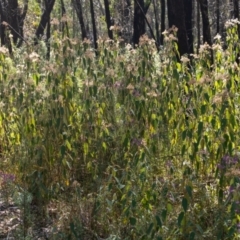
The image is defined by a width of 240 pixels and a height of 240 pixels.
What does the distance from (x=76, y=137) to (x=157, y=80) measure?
99 cm

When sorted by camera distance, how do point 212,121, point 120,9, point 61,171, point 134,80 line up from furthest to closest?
point 120,9
point 134,80
point 61,171
point 212,121

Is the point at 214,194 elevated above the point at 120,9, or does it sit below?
below

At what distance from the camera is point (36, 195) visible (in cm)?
400

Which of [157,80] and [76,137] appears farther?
[157,80]

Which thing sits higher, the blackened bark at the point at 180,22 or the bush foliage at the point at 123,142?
the blackened bark at the point at 180,22

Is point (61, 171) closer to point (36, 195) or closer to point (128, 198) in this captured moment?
point (36, 195)

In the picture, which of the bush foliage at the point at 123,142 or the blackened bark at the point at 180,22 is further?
the blackened bark at the point at 180,22

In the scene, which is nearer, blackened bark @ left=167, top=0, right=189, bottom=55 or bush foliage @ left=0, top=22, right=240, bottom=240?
bush foliage @ left=0, top=22, right=240, bottom=240

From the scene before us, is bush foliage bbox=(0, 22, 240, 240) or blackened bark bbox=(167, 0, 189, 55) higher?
blackened bark bbox=(167, 0, 189, 55)

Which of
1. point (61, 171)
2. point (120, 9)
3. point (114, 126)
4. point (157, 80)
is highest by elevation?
point (120, 9)

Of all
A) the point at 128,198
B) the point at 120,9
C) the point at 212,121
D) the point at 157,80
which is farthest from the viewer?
the point at 120,9

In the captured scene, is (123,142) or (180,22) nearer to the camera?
(123,142)

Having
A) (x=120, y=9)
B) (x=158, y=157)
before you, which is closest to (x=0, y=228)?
(x=158, y=157)

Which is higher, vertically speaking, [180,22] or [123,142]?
[180,22]
